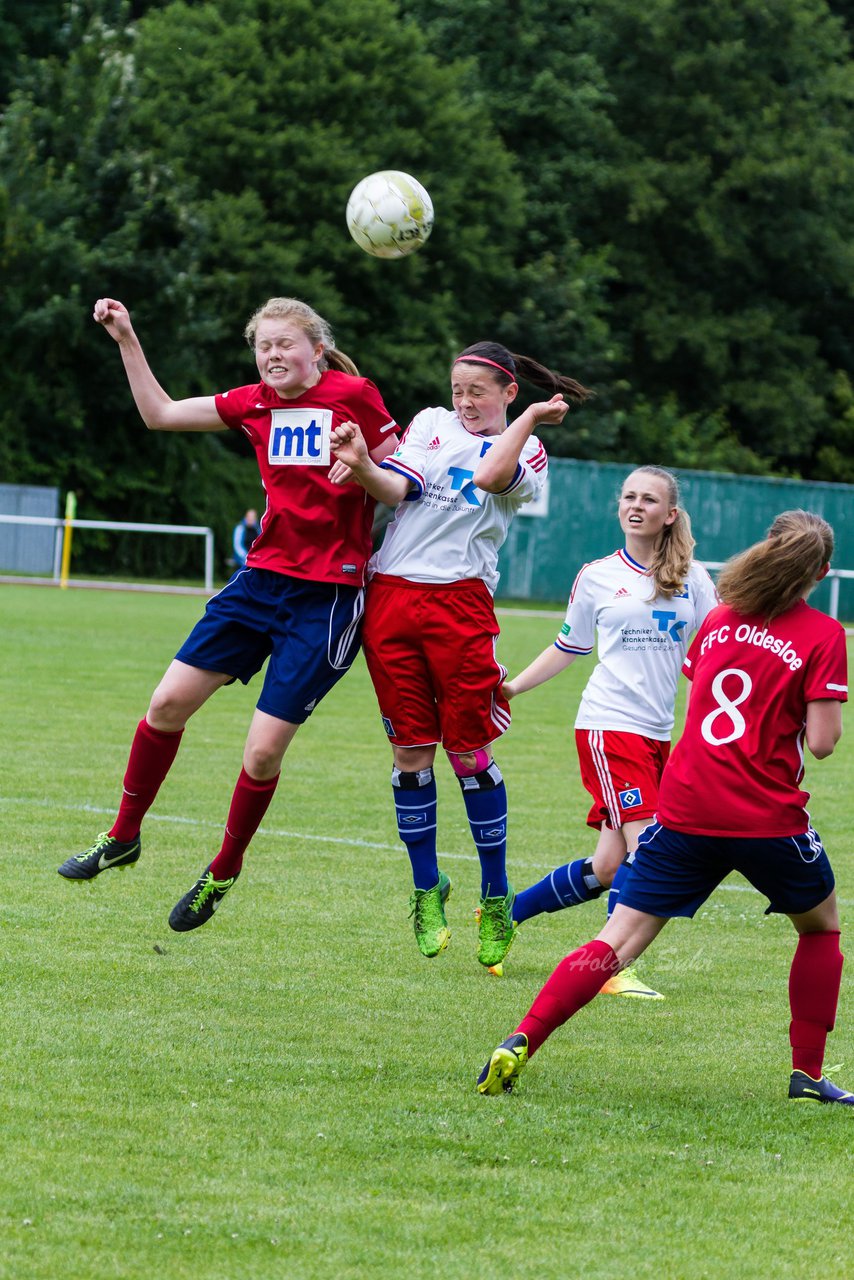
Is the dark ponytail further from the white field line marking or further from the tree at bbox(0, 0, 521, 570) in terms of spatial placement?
the tree at bbox(0, 0, 521, 570)

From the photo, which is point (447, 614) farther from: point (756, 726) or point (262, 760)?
point (756, 726)

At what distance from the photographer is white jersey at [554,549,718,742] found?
21.2 ft

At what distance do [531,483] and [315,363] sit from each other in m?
0.89

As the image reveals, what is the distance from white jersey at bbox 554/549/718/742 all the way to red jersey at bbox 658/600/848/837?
1.72 metres

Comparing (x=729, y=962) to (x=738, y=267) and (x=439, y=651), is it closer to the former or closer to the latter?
(x=439, y=651)

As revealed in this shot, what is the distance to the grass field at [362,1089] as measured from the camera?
11.8 feet

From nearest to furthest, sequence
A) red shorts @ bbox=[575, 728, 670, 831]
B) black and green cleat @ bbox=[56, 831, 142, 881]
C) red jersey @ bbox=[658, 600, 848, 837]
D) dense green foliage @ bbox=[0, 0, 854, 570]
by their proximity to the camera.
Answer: red jersey @ bbox=[658, 600, 848, 837]
black and green cleat @ bbox=[56, 831, 142, 881]
red shorts @ bbox=[575, 728, 670, 831]
dense green foliage @ bbox=[0, 0, 854, 570]

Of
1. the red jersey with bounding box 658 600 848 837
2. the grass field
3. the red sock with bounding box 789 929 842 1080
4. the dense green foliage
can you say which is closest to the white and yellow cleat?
the grass field

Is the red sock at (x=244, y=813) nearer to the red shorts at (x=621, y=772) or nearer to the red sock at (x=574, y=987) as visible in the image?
the red shorts at (x=621, y=772)

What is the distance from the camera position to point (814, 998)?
4918 mm

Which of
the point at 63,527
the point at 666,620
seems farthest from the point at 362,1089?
the point at 63,527

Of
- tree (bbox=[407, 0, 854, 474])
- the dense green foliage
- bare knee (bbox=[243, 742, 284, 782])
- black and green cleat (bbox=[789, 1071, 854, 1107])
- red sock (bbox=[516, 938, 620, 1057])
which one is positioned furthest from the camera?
tree (bbox=[407, 0, 854, 474])

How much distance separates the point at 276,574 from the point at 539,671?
1115 millimetres

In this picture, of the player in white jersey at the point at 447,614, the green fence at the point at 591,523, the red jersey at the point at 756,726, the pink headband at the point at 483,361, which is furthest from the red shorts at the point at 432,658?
the green fence at the point at 591,523
